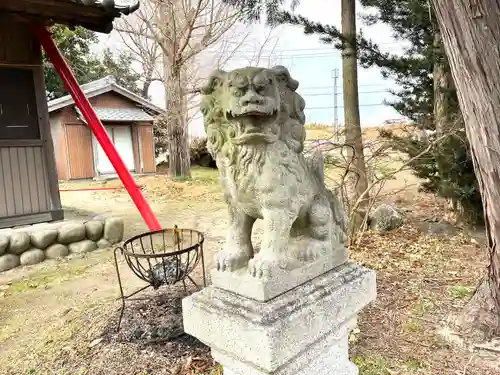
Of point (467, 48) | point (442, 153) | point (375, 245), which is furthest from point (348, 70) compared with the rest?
point (467, 48)

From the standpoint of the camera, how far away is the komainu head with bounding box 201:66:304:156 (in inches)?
53.6

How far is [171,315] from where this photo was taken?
2.81 meters

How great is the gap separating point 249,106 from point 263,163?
0.24 metres

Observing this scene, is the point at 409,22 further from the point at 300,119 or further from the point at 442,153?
the point at 300,119

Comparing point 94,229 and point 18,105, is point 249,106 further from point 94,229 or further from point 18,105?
point 18,105

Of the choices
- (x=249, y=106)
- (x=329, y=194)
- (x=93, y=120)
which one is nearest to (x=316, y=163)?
(x=329, y=194)

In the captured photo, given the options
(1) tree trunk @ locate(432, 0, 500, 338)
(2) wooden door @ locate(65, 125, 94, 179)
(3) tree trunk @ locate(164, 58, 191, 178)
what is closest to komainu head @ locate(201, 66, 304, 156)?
(1) tree trunk @ locate(432, 0, 500, 338)

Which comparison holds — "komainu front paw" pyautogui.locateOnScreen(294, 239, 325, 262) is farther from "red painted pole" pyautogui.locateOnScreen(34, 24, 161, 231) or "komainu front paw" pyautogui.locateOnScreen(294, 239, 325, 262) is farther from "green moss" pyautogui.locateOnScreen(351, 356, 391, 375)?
"red painted pole" pyautogui.locateOnScreen(34, 24, 161, 231)

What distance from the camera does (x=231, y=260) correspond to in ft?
5.23

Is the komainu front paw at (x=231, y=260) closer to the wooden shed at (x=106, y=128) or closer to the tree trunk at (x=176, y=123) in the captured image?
the tree trunk at (x=176, y=123)

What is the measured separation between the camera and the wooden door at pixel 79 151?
12.1m

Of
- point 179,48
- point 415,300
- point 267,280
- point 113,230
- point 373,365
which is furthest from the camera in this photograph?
point 179,48

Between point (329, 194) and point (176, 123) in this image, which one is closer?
point (329, 194)

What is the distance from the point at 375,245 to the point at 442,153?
1.35 meters
